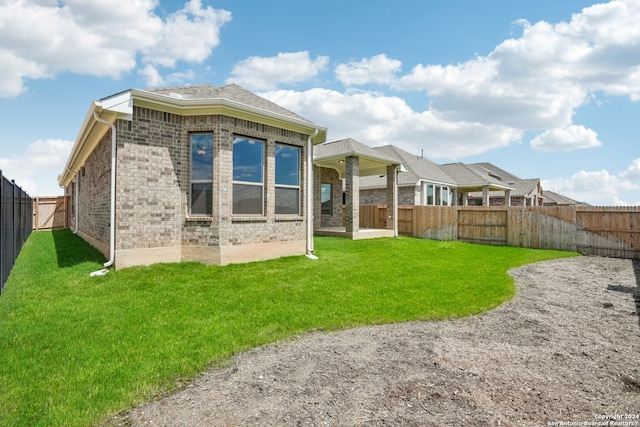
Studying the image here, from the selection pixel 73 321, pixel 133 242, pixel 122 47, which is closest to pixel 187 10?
pixel 122 47

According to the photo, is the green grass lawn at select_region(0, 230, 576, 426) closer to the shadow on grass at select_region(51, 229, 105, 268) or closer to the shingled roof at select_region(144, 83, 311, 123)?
the shadow on grass at select_region(51, 229, 105, 268)

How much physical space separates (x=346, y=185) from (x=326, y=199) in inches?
147

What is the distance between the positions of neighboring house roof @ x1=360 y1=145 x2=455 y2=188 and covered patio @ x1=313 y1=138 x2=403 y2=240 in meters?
5.19

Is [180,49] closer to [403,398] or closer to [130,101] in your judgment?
[130,101]

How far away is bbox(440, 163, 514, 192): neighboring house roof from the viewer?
26.1 metres

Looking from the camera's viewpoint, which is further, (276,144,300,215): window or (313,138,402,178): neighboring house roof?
(313,138,402,178): neighboring house roof

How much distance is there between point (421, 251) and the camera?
40.6 feet

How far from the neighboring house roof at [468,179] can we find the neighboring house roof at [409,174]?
0.92 m

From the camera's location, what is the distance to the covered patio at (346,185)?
1451 cm

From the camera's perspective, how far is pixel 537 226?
14.3 m

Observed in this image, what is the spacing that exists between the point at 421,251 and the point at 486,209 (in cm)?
545

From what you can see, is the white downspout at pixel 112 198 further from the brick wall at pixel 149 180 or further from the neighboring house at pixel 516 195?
the neighboring house at pixel 516 195

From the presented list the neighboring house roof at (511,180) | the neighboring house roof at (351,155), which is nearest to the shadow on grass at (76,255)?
the neighboring house roof at (351,155)

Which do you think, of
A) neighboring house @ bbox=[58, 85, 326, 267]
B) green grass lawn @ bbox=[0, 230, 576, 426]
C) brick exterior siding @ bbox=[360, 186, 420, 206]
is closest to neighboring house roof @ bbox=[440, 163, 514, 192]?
brick exterior siding @ bbox=[360, 186, 420, 206]
